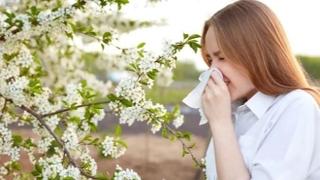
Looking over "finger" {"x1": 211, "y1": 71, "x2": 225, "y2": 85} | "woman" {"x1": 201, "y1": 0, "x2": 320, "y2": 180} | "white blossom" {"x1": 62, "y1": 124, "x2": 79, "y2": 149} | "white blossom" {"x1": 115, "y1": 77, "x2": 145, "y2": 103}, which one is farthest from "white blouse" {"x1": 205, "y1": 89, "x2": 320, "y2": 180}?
"white blossom" {"x1": 62, "y1": 124, "x2": 79, "y2": 149}

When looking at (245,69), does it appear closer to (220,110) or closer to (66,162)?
(220,110)

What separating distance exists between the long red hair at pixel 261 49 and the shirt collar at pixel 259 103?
0.02 metres

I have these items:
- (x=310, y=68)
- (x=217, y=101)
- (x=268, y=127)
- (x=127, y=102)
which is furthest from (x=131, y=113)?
(x=310, y=68)

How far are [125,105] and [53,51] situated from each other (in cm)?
236

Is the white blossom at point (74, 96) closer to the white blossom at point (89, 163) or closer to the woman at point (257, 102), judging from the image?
the white blossom at point (89, 163)

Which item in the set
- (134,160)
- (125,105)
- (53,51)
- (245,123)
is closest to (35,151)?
(125,105)

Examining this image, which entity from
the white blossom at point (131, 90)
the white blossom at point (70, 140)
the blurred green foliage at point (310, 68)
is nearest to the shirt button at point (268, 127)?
the blurred green foliage at point (310, 68)

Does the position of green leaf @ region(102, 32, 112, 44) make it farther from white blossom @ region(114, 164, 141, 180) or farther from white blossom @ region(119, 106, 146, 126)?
white blossom @ region(114, 164, 141, 180)

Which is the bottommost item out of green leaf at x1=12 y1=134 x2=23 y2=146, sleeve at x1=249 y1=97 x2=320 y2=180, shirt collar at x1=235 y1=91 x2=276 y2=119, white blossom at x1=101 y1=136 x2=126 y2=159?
sleeve at x1=249 y1=97 x2=320 y2=180

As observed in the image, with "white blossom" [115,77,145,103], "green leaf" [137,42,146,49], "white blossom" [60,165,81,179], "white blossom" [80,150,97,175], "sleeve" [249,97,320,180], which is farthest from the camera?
"green leaf" [137,42,146,49]

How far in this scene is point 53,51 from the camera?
4668 millimetres

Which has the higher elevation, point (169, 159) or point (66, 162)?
point (169, 159)

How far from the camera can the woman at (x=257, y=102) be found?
5.78ft

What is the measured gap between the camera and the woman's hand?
1.88 m
